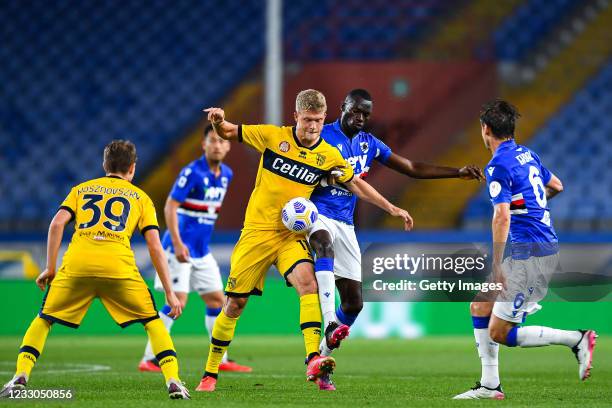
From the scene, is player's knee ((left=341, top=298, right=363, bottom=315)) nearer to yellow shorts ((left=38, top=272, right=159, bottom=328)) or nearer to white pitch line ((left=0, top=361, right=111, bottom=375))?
yellow shorts ((left=38, top=272, right=159, bottom=328))

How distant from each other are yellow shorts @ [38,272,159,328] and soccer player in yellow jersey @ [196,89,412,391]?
848 mm

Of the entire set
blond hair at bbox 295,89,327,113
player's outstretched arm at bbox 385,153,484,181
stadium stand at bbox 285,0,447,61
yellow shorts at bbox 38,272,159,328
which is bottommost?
yellow shorts at bbox 38,272,159,328

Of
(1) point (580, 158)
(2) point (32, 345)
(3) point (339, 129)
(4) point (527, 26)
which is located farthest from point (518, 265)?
(4) point (527, 26)

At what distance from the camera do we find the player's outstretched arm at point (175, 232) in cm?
1033

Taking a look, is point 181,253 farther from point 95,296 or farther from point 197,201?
point 95,296

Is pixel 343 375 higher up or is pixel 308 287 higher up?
pixel 308 287

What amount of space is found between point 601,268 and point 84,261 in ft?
28.2

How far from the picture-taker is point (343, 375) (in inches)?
378

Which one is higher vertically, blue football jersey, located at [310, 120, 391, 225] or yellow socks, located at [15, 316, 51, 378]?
blue football jersey, located at [310, 120, 391, 225]

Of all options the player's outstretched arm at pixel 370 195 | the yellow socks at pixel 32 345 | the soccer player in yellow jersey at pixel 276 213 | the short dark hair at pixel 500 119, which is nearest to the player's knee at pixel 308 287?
the soccer player in yellow jersey at pixel 276 213

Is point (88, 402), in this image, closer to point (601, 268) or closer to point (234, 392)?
point (234, 392)

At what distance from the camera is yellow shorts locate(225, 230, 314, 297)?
25.6 feet

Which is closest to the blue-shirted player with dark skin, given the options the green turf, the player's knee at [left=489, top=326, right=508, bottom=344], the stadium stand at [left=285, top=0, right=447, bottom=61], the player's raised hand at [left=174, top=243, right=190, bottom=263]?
the green turf

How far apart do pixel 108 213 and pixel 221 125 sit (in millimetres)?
1040
